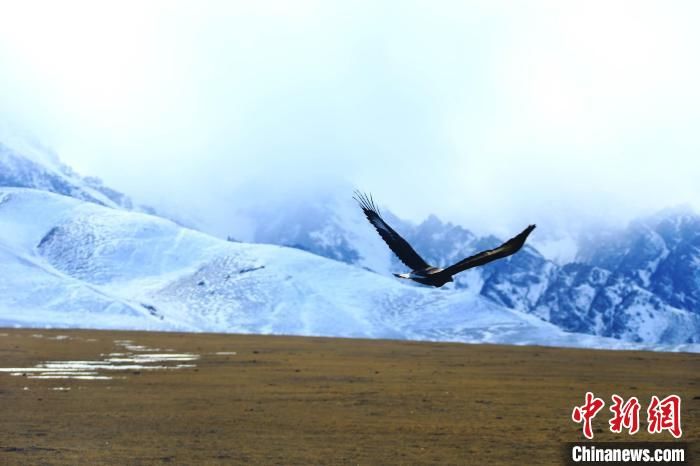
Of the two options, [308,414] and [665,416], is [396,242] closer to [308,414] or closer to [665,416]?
[308,414]

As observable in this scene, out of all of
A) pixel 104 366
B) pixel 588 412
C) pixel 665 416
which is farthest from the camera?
pixel 104 366

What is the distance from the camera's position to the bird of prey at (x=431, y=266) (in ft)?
37.9

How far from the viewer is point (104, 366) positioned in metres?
65.4

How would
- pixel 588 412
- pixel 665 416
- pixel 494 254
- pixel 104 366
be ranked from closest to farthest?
pixel 494 254 < pixel 665 416 < pixel 588 412 < pixel 104 366

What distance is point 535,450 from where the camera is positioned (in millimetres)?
32594

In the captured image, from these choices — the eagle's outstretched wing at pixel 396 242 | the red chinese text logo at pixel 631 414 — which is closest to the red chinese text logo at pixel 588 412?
the red chinese text logo at pixel 631 414

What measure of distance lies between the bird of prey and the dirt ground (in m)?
17.6

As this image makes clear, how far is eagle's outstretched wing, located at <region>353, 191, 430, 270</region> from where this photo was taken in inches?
510

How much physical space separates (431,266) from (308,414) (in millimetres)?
29734

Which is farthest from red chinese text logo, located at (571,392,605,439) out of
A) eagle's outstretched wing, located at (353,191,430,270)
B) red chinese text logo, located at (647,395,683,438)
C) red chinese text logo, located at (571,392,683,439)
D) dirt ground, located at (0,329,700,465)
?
eagle's outstretched wing, located at (353,191,430,270)

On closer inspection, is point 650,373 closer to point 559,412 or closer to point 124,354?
point 559,412

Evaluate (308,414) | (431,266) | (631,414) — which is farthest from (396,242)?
(631,414)

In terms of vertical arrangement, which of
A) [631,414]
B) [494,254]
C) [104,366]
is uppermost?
[104,366]

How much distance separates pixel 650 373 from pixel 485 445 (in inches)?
1752
